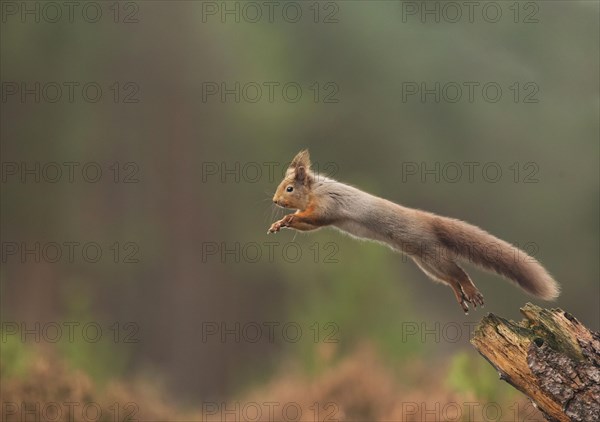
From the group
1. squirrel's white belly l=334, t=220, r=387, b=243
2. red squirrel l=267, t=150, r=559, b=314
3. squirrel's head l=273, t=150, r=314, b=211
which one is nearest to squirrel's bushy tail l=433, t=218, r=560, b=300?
red squirrel l=267, t=150, r=559, b=314

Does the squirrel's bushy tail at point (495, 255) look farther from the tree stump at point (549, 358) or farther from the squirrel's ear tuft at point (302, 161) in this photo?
the squirrel's ear tuft at point (302, 161)

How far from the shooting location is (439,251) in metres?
3.49

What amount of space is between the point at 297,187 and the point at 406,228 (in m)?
0.55

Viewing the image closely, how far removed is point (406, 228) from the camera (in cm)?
348

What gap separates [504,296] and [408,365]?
1427 millimetres

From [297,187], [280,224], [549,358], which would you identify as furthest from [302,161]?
[549,358]

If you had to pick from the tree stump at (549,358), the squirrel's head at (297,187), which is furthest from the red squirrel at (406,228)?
the tree stump at (549,358)

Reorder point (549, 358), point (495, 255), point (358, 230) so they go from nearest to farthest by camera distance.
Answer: point (549, 358), point (495, 255), point (358, 230)

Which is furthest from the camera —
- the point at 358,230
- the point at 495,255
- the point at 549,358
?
the point at 358,230

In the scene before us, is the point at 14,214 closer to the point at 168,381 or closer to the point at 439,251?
the point at 168,381

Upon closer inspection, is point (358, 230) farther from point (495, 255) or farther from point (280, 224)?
point (495, 255)

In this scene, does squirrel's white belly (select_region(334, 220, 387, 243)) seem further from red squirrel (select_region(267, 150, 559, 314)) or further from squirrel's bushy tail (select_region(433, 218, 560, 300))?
squirrel's bushy tail (select_region(433, 218, 560, 300))

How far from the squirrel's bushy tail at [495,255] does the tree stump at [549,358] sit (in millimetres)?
160

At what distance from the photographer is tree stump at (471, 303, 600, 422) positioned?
3.27 m
